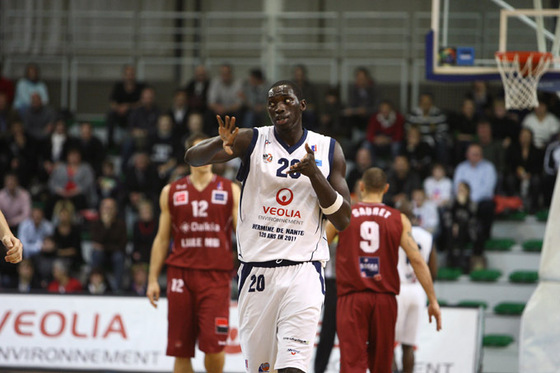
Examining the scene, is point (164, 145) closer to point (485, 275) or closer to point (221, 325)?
point (485, 275)

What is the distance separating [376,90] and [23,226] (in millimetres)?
7692

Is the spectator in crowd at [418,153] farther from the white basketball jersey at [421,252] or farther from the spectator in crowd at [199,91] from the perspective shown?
the white basketball jersey at [421,252]

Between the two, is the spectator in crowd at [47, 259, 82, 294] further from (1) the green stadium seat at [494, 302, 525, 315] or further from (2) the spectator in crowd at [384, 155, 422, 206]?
(1) the green stadium seat at [494, 302, 525, 315]

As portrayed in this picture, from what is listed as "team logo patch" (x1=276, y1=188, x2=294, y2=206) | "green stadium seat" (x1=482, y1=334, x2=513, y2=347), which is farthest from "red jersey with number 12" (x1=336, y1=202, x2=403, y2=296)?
"green stadium seat" (x1=482, y1=334, x2=513, y2=347)

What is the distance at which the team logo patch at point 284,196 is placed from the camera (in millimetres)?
6074

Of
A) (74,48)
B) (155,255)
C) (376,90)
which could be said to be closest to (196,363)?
(155,255)

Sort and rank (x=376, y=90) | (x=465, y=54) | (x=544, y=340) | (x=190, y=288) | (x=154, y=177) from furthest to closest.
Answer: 1. (x=376, y=90)
2. (x=154, y=177)
3. (x=465, y=54)
4. (x=190, y=288)
5. (x=544, y=340)

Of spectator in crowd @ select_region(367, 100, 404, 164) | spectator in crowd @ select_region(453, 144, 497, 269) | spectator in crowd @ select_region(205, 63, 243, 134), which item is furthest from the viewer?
spectator in crowd @ select_region(205, 63, 243, 134)

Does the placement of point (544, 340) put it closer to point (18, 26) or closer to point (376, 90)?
point (376, 90)

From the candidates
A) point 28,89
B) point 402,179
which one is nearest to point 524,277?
point 402,179

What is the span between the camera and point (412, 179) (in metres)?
15.8

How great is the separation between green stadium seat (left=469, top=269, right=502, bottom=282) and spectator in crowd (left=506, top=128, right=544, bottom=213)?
189cm

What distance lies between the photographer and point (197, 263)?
8352 millimetres

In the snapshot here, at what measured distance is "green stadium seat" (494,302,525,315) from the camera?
1414cm
